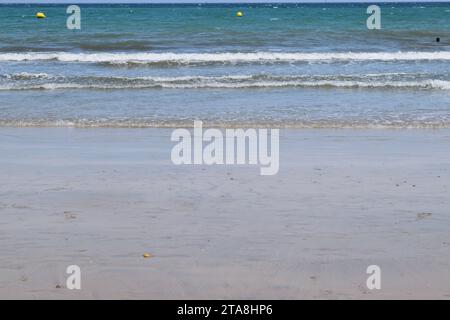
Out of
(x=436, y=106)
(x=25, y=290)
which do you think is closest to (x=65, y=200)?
(x=25, y=290)

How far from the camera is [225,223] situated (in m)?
6.20

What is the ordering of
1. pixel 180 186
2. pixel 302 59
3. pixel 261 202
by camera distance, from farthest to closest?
pixel 302 59, pixel 180 186, pixel 261 202

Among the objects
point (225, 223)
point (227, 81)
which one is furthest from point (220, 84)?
point (225, 223)

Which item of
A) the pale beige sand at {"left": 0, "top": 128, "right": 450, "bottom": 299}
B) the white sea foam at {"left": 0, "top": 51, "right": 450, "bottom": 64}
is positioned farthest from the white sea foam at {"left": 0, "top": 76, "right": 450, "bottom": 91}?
the pale beige sand at {"left": 0, "top": 128, "right": 450, "bottom": 299}

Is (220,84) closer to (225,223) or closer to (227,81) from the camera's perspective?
(227,81)

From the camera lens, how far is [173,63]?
2170cm

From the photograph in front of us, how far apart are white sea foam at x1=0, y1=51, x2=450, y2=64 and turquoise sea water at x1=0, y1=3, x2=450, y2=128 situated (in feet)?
0.10

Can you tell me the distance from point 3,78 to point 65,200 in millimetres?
12314

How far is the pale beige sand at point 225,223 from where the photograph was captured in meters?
4.88

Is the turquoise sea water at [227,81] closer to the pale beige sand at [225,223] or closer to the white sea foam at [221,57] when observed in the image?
the white sea foam at [221,57]

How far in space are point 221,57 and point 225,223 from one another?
17.4 metres
